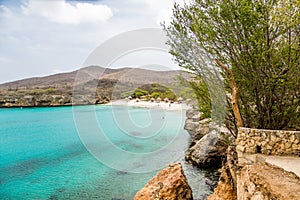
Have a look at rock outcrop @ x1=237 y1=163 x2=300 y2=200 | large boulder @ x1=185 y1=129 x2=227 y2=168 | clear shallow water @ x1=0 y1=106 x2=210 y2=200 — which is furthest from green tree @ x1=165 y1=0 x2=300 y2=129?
clear shallow water @ x1=0 y1=106 x2=210 y2=200

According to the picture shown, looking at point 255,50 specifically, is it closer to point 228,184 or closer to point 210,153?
point 228,184

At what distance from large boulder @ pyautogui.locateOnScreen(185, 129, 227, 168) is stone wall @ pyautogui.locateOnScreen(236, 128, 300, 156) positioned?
3639 millimetres

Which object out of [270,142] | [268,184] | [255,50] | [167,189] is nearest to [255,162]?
[270,142]

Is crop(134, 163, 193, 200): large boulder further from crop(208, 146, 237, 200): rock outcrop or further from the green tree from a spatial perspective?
the green tree

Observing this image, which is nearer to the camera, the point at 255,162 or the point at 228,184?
the point at 255,162

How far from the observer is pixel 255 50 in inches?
242

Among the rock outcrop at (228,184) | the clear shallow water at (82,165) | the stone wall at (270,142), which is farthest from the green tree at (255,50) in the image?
the clear shallow water at (82,165)

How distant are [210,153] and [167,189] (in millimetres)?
4495

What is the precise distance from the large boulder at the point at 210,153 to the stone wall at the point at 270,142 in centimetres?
364

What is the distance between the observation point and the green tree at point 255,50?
19.3ft

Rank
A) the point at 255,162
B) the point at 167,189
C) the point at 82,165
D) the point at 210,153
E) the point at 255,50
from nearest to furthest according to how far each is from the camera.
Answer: the point at 255,162 → the point at 167,189 → the point at 255,50 → the point at 210,153 → the point at 82,165

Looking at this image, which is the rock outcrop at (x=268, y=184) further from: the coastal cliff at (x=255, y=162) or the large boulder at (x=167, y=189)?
the large boulder at (x=167, y=189)

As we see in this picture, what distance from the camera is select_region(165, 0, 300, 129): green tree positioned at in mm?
5891

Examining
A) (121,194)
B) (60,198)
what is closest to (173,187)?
(121,194)
